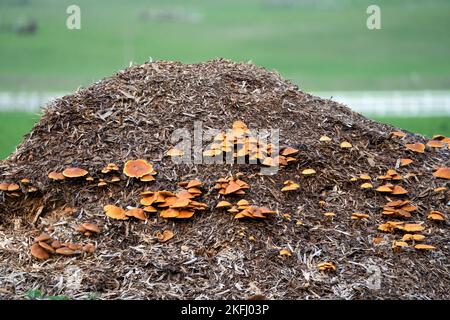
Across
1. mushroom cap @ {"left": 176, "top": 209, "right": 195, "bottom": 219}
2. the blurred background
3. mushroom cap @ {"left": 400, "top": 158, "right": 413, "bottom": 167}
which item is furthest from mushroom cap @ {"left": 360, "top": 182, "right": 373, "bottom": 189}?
the blurred background

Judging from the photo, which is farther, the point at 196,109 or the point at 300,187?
the point at 196,109

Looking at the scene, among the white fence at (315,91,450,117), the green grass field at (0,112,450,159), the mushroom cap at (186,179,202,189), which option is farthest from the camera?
the white fence at (315,91,450,117)

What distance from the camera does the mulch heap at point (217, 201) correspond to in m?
5.67

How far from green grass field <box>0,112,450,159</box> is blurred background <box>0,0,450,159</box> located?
5.79 meters

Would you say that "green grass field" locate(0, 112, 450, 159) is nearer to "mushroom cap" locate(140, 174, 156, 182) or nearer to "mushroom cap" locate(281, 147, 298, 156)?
"mushroom cap" locate(140, 174, 156, 182)

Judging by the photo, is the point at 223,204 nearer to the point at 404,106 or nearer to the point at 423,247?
the point at 423,247

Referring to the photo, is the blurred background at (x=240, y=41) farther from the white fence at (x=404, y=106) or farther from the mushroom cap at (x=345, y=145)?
the mushroom cap at (x=345, y=145)

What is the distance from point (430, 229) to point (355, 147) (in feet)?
3.98

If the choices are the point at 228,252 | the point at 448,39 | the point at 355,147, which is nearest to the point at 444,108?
the point at 355,147

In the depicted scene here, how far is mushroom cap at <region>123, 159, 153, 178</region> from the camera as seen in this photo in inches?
253

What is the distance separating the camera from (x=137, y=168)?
21.3ft

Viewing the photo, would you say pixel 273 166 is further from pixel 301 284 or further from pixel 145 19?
pixel 145 19
